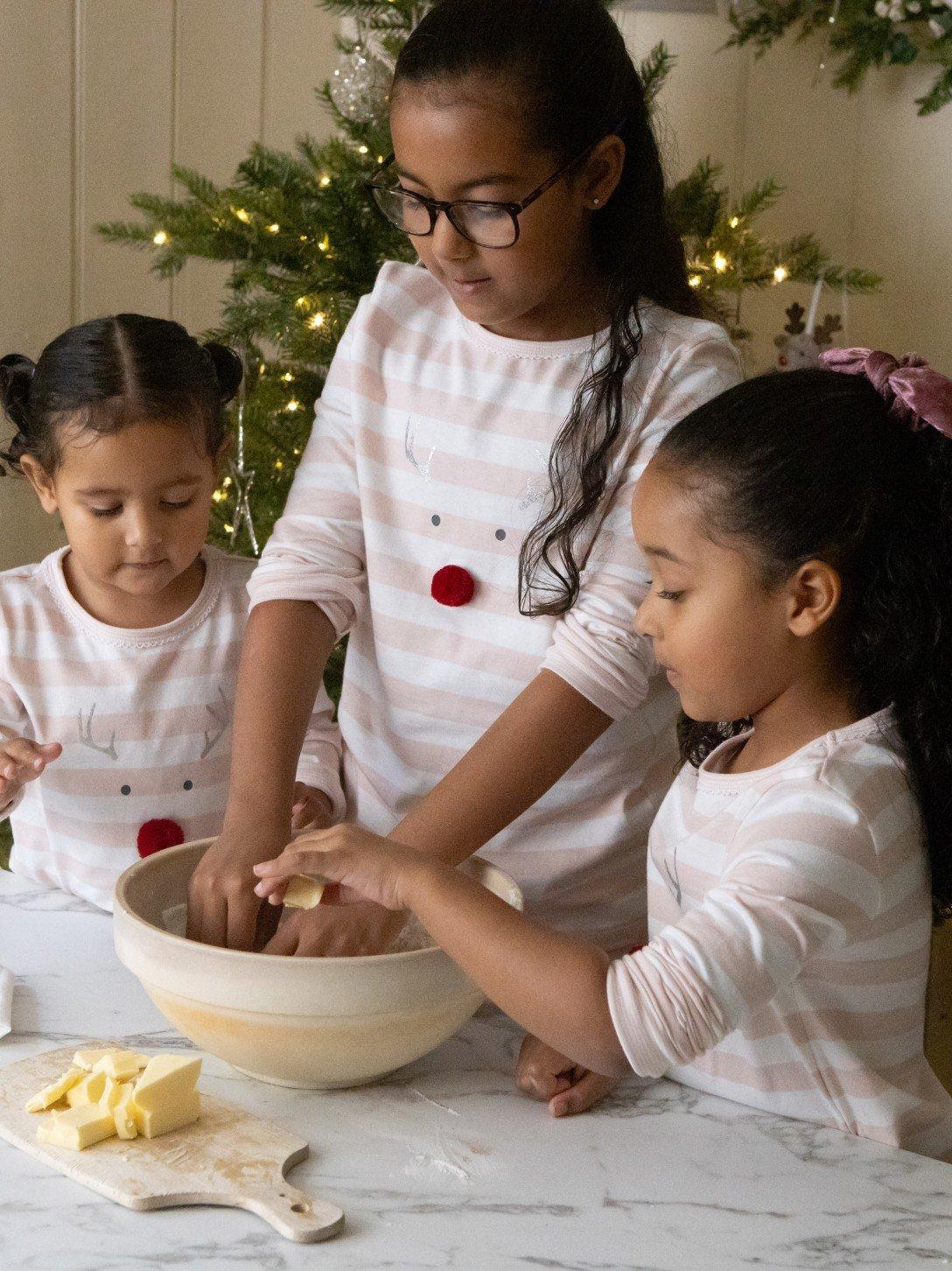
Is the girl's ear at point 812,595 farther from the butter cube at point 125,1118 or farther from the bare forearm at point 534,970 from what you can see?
the butter cube at point 125,1118

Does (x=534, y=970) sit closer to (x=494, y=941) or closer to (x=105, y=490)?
(x=494, y=941)

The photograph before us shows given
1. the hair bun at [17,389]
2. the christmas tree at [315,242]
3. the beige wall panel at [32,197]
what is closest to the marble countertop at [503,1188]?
the hair bun at [17,389]

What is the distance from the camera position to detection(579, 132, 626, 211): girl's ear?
120 centimetres

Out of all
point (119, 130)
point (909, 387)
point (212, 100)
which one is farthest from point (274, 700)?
point (212, 100)

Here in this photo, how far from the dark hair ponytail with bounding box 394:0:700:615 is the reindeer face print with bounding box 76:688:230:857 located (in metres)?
0.45

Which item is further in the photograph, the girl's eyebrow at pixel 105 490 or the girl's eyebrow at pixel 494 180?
the girl's eyebrow at pixel 105 490

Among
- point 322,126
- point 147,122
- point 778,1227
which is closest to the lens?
point 778,1227

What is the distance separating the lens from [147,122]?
10.3 ft

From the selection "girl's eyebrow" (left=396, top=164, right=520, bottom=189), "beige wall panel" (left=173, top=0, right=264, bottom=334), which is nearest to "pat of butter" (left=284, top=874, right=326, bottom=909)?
"girl's eyebrow" (left=396, top=164, right=520, bottom=189)

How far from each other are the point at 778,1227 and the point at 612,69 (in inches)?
36.9

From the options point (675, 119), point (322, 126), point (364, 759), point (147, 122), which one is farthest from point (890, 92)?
point (364, 759)

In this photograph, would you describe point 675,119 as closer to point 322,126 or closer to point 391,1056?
point 322,126

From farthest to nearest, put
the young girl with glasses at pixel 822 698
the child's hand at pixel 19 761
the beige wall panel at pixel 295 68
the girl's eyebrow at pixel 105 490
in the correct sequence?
the beige wall panel at pixel 295 68 → the girl's eyebrow at pixel 105 490 → the child's hand at pixel 19 761 → the young girl with glasses at pixel 822 698

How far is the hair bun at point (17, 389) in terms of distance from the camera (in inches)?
61.6
